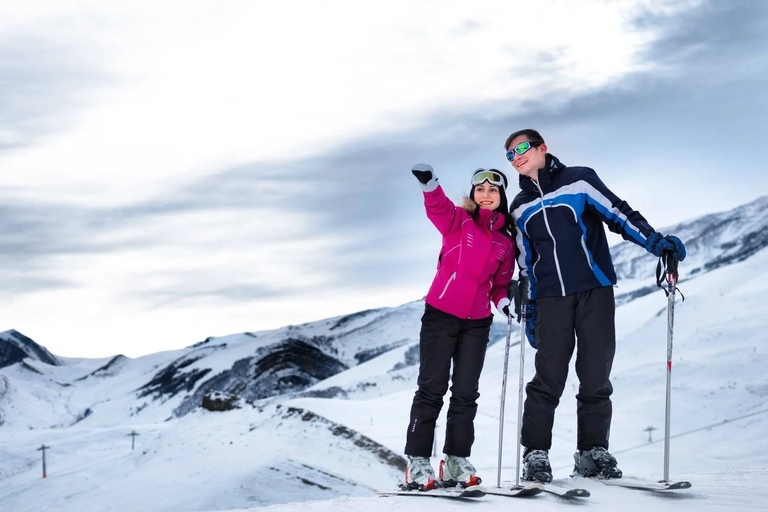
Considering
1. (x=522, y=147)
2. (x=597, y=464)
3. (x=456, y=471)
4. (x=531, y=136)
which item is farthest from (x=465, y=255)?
(x=597, y=464)

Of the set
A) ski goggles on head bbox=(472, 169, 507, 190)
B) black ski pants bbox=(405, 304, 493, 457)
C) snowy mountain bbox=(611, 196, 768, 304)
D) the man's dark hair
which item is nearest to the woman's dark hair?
ski goggles on head bbox=(472, 169, 507, 190)

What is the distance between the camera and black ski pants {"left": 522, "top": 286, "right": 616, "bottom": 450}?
247 inches

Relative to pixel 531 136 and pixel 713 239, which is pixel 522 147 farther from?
pixel 713 239

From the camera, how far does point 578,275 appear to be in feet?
20.6

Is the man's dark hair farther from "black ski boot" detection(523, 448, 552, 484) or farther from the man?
"black ski boot" detection(523, 448, 552, 484)

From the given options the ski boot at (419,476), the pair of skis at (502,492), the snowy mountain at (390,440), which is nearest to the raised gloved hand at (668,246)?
the snowy mountain at (390,440)

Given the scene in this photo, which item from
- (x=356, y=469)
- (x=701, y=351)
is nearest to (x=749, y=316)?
(x=701, y=351)

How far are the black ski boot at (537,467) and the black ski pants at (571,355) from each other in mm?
82

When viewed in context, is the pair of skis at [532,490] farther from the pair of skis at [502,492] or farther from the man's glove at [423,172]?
the man's glove at [423,172]

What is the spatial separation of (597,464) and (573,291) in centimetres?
146

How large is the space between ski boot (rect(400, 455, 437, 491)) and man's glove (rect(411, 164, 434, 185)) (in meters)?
2.22

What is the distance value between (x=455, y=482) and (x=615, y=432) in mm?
20866

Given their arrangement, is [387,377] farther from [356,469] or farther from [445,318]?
[445,318]

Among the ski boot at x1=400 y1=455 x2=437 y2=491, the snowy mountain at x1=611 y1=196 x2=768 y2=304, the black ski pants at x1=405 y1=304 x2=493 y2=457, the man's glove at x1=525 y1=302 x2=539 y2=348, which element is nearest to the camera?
the ski boot at x1=400 y1=455 x2=437 y2=491
